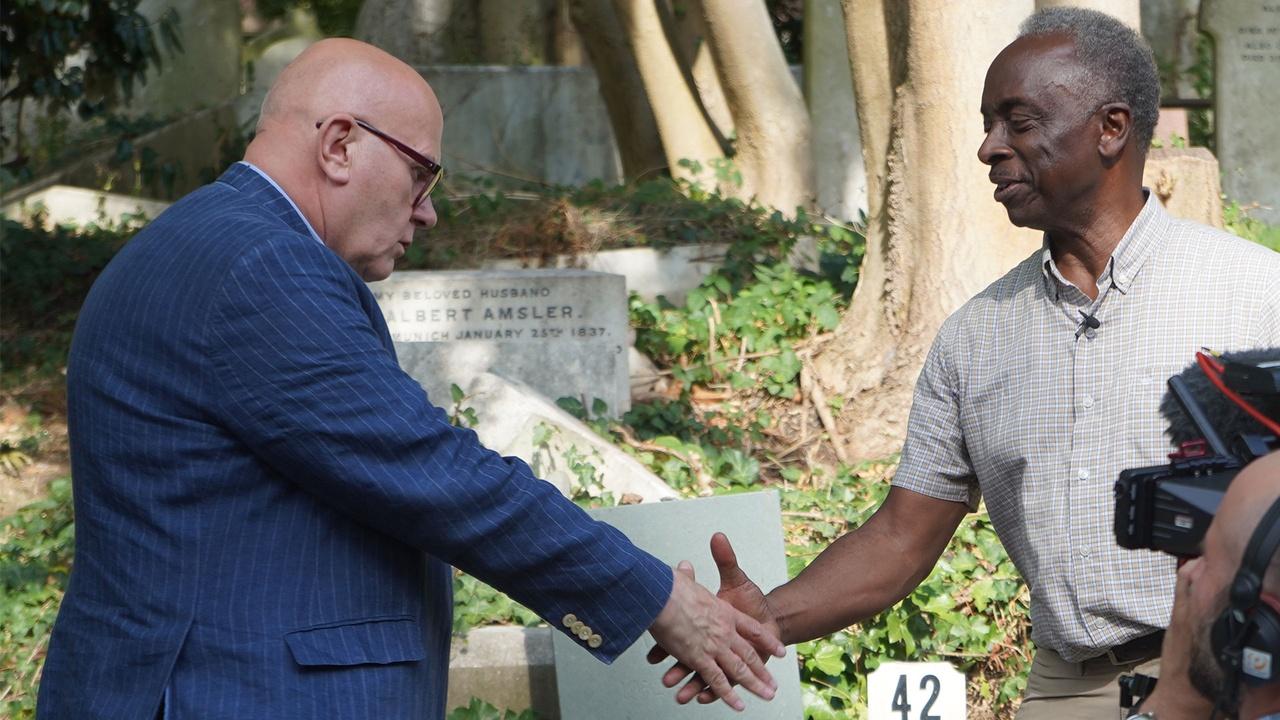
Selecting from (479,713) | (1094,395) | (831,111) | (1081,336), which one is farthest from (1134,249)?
(831,111)

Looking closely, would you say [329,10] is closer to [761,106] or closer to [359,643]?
[761,106]

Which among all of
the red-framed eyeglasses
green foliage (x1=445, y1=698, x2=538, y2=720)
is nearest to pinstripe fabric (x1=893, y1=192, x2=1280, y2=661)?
the red-framed eyeglasses

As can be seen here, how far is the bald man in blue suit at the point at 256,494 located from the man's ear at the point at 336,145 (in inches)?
0.8

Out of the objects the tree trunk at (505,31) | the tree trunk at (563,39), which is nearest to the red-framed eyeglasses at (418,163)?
the tree trunk at (505,31)

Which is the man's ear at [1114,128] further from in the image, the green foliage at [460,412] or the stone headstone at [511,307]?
the stone headstone at [511,307]

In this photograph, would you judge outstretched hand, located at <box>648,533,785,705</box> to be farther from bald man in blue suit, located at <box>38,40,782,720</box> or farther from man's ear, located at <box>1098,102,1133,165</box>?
man's ear, located at <box>1098,102,1133,165</box>

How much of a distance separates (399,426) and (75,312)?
26.8 ft

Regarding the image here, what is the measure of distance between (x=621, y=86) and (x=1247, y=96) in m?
5.28

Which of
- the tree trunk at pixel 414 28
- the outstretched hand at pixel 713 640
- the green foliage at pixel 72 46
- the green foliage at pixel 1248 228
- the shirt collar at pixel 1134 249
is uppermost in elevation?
the tree trunk at pixel 414 28

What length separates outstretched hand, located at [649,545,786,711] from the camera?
3342 mm

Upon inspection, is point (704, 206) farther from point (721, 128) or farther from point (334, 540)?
point (334, 540)

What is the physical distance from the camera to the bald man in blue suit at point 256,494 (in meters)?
2.77

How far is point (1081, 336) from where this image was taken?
3.33 m

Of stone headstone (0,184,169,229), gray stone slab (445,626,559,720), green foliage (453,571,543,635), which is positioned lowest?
gray stone slab (445,626,559,720)
